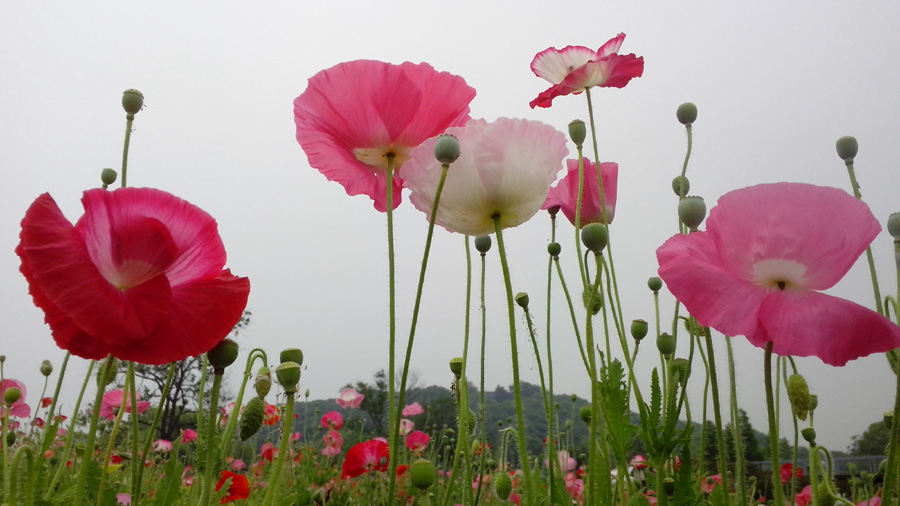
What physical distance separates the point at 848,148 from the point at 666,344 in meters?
0.63

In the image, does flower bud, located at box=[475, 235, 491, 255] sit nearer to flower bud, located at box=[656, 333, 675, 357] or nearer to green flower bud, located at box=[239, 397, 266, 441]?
flower bud, located at box=[656, 333, 675, 357]

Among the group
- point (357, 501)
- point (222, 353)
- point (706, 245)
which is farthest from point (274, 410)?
point (706, 245)

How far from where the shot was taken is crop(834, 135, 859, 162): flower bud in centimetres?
137

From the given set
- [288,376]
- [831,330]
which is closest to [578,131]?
[831,330]

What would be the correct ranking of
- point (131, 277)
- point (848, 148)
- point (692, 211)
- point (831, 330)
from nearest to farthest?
point (831, 330)
point (131, 277)
point (692, 211)
point (848, 148)

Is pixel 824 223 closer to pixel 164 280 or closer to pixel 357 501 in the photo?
pixel 164 280

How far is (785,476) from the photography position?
3.00 meters

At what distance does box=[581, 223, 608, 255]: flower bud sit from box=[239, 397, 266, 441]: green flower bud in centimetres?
71

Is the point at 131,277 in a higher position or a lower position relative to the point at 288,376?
higher

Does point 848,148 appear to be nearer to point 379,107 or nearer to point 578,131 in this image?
point 578,131

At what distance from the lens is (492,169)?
1.05 m

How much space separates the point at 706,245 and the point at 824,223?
15 cm

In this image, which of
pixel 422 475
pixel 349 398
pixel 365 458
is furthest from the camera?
pixel 349 398

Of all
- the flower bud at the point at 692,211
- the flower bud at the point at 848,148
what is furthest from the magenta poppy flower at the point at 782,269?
the flower bud at the point at 848,148
